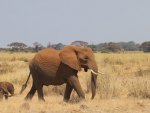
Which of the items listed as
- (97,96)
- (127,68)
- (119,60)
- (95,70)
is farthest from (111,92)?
(119,60)

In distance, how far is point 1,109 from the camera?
1319 cm

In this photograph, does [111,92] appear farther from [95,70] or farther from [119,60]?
[119,60]

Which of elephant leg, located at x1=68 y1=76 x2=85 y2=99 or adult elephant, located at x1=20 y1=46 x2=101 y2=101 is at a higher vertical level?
adult elephant, located at x1=20 y1=46 x2=101 y2=101

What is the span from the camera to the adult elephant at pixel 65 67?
50.0 feet

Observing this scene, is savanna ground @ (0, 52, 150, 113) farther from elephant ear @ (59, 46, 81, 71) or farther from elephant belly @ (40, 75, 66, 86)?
elephant ear @ (59, 46, 81, 71)

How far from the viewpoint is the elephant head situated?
15227mm

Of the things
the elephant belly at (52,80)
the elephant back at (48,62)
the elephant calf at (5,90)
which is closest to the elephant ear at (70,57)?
the elephant back at (48,62)

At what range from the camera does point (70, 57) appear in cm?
1533

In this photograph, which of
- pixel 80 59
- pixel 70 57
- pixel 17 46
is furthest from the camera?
pixel 17 46

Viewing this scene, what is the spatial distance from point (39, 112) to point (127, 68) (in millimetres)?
20063

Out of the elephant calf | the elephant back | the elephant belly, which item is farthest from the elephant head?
the elephant calf

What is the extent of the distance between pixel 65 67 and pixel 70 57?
1.20 ft

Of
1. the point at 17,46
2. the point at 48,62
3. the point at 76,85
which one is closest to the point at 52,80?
the point at 48,62

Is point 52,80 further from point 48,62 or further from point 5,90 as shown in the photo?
point 5,90
